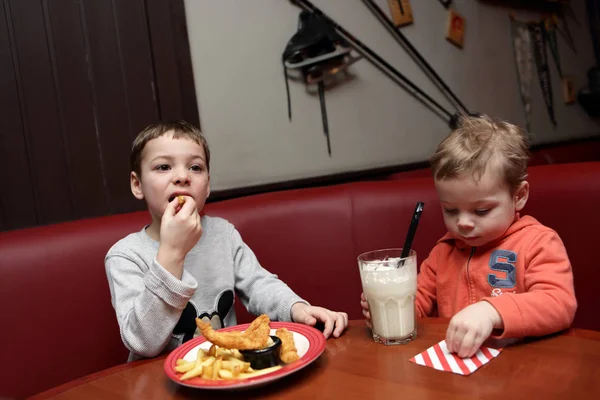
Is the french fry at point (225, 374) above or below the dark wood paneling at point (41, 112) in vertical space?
below

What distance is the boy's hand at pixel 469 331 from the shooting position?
2.79 ft

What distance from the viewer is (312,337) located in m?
0.95

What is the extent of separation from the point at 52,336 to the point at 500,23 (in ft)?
11.0

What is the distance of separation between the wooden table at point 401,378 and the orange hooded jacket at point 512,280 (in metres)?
0.04

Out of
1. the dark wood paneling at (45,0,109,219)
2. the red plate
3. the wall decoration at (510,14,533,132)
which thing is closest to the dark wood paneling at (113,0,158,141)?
the dark wood paneling at (45,0,109,219)

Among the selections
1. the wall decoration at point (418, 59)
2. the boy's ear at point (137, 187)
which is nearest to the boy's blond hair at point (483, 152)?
the boy's ear at point (137, 187)

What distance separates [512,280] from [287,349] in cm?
54

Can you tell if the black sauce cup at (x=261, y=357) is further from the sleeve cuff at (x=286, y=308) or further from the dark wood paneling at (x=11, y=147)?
the dark wood paneling at (x=11, y=147)

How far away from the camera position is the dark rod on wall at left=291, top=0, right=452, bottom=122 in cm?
248

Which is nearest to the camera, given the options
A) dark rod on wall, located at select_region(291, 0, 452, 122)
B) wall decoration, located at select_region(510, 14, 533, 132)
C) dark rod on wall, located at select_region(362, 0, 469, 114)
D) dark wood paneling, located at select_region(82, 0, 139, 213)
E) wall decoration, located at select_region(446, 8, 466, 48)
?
dark wood paneling, located at select_region(82, 0, 139, 213)

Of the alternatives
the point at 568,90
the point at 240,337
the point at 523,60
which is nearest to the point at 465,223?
the point at 240,337

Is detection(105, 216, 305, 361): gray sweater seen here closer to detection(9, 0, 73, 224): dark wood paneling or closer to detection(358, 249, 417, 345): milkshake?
detection(358, 249, 417, 345): milkshake

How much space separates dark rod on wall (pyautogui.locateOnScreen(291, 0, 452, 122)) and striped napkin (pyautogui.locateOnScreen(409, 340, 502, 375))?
75.0 inches

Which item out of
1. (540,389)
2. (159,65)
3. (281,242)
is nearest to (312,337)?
(540,389)
